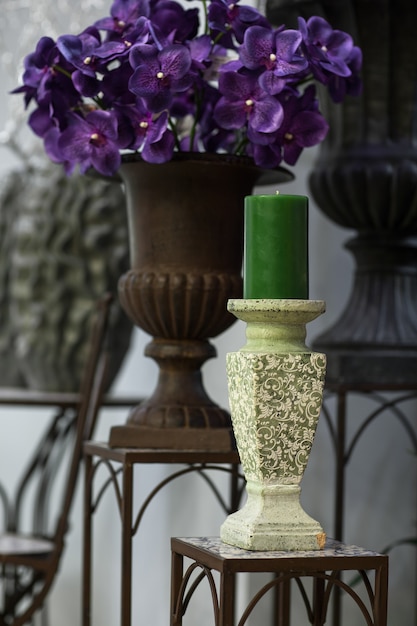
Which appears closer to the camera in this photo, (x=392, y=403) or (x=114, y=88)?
(x=114, y=88)

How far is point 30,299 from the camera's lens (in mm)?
2566

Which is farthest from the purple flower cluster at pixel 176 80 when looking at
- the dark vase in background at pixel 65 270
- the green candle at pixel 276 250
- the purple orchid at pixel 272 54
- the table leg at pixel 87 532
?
the dark vase in background at pixel 65 270

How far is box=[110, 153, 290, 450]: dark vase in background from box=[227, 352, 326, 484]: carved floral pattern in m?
0.37

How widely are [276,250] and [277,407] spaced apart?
157 millimetres

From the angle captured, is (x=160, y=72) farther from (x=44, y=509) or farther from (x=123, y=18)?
(x=44, y=509)

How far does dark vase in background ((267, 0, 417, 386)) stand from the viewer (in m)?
1.96

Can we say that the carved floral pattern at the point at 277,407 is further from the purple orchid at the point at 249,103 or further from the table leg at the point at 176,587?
the purple orchid at the point at 249,103

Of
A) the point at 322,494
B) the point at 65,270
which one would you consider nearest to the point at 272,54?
the point at 322,494

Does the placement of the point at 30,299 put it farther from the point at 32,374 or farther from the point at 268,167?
the point at 268,167

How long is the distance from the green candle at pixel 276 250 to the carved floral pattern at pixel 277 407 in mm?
67

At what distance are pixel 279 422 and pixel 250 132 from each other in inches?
18.7

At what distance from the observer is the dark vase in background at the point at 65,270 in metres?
2.51

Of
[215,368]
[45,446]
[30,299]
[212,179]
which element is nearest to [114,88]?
[212,179]

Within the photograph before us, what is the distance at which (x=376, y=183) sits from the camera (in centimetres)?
198
